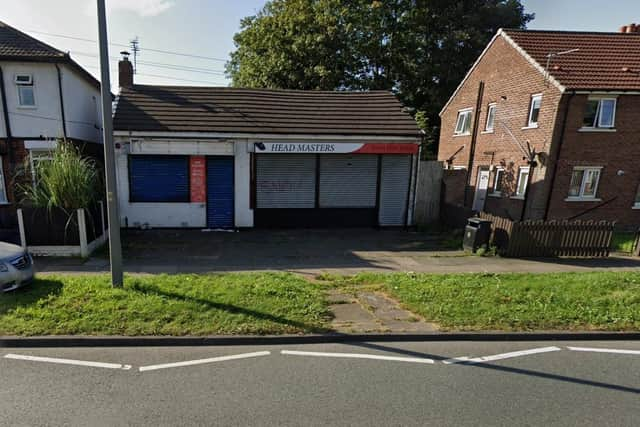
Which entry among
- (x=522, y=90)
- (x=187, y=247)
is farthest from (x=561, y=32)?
(x=187, y=247)

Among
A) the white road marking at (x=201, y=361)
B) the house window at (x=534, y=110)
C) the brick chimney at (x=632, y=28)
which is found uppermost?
the brick chimney at (x=632, y=28)

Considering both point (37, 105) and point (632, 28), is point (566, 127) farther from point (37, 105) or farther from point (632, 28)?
point (37, 105)

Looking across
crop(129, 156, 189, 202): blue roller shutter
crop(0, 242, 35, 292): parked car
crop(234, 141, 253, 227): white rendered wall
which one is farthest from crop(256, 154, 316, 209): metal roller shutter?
crop(0, 242, 35, 292): parked car

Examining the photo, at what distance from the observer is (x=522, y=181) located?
14820mm

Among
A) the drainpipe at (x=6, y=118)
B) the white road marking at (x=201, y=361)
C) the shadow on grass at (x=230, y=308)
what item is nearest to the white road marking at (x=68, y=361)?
the white road marking at (x=201, y=361)

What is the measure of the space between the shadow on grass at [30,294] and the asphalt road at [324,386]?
4.31ft

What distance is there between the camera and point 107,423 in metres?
3.18

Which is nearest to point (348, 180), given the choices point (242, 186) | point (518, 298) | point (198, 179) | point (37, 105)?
point (242, 186)

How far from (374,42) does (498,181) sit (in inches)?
563

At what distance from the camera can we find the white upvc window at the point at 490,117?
56.4 ft

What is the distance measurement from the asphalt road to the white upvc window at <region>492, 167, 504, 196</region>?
41.3ft

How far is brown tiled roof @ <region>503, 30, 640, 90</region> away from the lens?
1338 cm

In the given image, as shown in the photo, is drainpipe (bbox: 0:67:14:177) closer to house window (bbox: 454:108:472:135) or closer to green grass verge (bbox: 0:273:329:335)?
green grass verge (bbox: 0:273:329:335)

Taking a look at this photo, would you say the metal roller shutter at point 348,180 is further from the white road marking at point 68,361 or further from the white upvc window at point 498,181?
the white road marking at point 68,361
